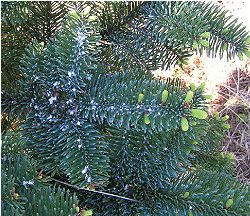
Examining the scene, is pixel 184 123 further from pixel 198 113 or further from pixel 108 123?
pixel 108 123

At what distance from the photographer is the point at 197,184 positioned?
668mm

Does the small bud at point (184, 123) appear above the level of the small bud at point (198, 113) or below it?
below

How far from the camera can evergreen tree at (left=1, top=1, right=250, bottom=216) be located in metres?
0.56

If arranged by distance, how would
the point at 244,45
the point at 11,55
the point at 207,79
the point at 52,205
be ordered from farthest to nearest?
the point at 207,79 → the point at 11,55 → the point at 244,45 → the point at 52,205

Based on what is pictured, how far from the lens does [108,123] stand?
0.61m

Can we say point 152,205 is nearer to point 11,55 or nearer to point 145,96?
point 145,96

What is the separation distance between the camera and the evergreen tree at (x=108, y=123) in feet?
1.84

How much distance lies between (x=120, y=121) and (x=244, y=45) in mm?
406

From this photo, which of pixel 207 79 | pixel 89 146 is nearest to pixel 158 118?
pixel 89 146

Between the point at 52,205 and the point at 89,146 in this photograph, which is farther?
the point at 89,146

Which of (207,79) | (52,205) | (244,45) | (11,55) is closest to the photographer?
(52,205)

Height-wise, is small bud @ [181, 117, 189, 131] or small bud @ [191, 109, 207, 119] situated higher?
small bud @ [191, 109, 207, 119]

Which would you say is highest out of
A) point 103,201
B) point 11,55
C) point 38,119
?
point 11,55

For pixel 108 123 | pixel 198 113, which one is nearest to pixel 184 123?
pixel 198 113
